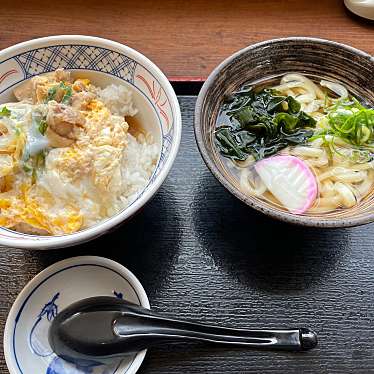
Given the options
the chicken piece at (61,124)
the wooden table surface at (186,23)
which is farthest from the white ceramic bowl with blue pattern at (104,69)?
the wooden table surface at (186,23)

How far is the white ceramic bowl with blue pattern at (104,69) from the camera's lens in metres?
1.44

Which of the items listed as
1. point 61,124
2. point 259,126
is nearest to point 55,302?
point 61,124

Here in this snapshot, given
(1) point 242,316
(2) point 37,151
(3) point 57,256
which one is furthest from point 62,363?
(2) point 37,151

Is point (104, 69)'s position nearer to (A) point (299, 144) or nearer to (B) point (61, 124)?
(B) point (61, 124)

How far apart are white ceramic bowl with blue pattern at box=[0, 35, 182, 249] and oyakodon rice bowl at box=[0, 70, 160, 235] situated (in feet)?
0.30

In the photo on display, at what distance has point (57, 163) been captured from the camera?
1.35m

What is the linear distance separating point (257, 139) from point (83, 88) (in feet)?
2.01

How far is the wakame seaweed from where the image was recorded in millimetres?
1604

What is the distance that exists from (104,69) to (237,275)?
0.80m

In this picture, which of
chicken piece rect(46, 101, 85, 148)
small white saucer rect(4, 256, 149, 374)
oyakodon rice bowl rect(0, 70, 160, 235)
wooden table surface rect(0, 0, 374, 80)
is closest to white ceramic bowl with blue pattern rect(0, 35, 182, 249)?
oyakodon rice bowl rect(0, 70, 160, 235)

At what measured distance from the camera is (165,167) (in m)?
1.29

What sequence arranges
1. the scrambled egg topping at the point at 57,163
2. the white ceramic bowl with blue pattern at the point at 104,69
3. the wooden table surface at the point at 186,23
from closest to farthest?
the scrambled egg topping at the point at 57,163
the white ceramic bowl with blue pattern at the point at 104,69
the wooden table surface at the point at 186,23

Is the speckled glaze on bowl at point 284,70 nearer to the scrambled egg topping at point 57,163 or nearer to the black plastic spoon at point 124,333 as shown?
the scrambled egg topping at point 57,163

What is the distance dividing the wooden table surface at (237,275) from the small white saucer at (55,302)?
6 centimetres
